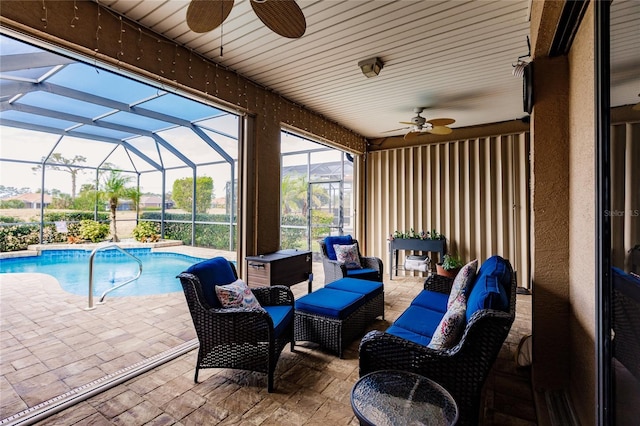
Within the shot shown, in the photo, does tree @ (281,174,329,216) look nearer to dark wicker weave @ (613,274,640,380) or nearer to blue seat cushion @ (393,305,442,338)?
blue seat cushion @ (393,305,442,338)

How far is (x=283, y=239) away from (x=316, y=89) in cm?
471

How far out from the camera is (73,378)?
221 centimetres

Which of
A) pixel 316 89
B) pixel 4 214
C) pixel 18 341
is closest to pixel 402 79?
pixel 316 89

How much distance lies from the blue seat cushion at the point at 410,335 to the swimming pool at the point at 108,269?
4.22 meters

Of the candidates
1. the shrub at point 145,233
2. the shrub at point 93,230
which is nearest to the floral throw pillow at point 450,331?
the shrub at point 145,233

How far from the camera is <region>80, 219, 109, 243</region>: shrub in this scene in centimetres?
897

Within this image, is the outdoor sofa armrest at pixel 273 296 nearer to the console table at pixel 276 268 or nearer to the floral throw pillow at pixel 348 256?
the console table at pixel 276 268

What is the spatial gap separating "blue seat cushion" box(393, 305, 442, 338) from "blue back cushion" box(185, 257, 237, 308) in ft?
4.74

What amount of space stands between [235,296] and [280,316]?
1.30 ft

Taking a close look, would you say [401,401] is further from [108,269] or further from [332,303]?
[108,269]

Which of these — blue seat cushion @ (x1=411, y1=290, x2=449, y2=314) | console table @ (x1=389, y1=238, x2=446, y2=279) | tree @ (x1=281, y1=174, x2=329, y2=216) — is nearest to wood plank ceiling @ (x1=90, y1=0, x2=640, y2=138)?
blue seat cushion @ (x1=411, y1=290, x2=449, y2=314)

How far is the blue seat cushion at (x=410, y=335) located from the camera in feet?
6.49

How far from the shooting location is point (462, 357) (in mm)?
1560

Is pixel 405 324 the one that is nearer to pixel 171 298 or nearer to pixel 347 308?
pixel 347 308
